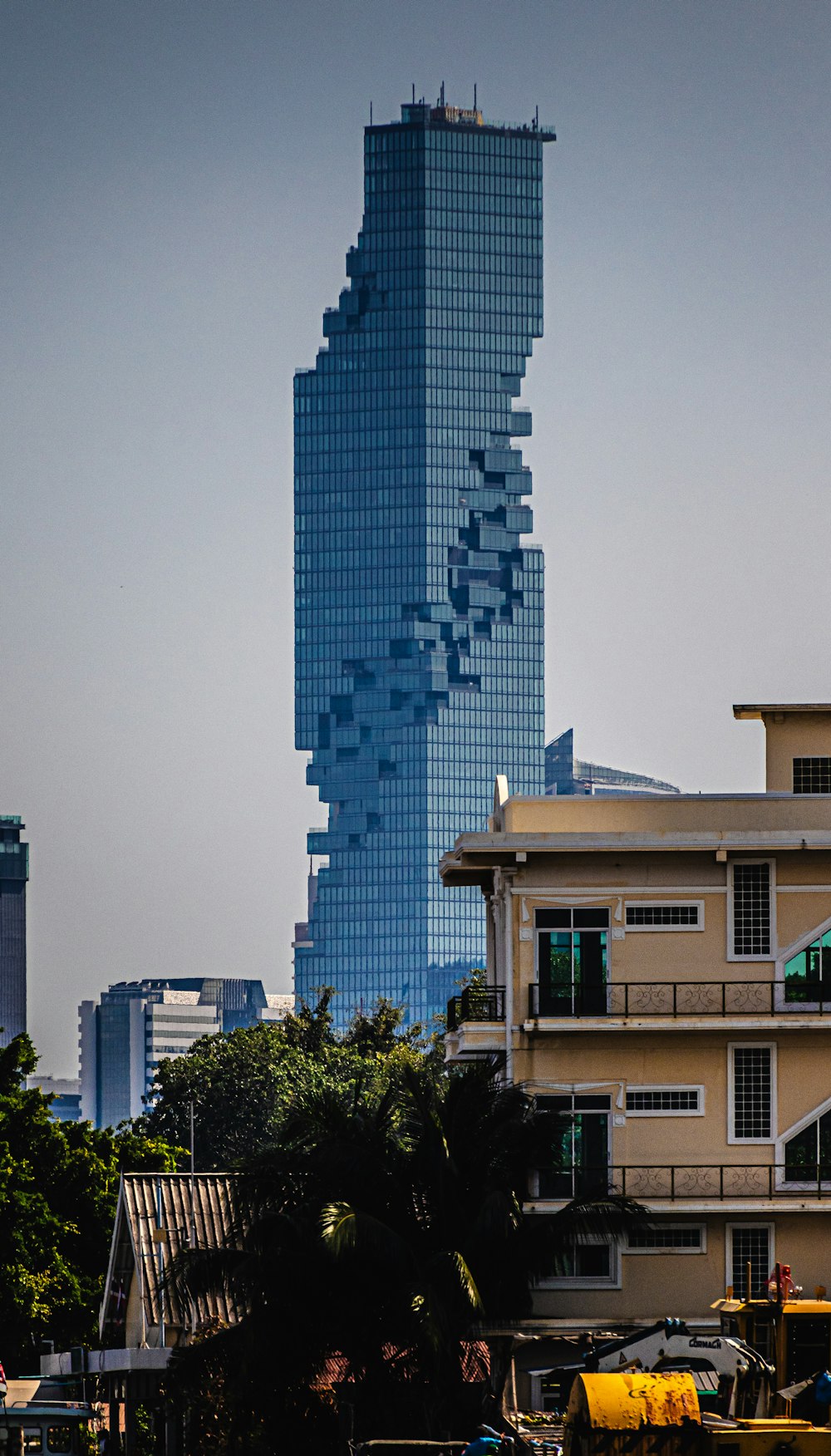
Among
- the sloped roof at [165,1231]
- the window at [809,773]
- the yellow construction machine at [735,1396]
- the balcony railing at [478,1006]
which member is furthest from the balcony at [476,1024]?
the yellow construction machine at [735,1396]

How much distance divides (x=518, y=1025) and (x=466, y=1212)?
20.4 feet

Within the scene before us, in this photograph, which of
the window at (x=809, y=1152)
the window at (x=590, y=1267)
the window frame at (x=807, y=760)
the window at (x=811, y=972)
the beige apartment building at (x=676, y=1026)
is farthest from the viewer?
the window frame at (x=807, y=760)

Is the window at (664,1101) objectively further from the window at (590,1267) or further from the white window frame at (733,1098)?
the window at (590,1267)

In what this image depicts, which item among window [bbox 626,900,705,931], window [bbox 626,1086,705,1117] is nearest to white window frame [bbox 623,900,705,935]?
window [bbox 626,900,705,931]

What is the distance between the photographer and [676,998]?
210 ft

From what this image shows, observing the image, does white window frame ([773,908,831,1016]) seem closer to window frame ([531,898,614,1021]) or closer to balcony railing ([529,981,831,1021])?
balcony railing ([529,981,831,1021])

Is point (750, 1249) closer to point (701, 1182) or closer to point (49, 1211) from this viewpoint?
point (701, 1182)

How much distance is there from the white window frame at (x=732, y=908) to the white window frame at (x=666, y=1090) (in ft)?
10.4

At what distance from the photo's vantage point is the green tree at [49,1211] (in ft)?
275

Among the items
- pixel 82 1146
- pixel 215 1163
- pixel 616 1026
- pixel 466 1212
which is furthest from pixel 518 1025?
pixel 215 1163

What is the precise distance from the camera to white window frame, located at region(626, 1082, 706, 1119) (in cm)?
6369

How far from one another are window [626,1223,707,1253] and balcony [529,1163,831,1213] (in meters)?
0.84

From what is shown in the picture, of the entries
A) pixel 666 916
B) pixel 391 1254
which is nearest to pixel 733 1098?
pixel 666 916

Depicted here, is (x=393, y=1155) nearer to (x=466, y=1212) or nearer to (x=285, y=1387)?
(x=466, y=1212)
